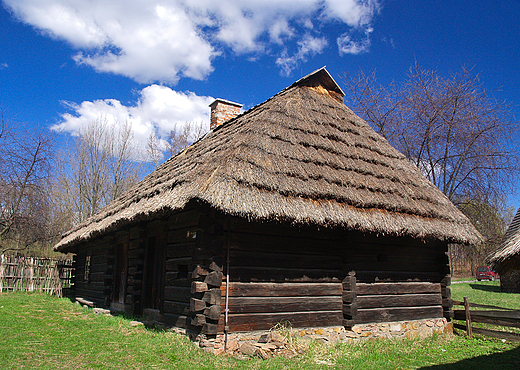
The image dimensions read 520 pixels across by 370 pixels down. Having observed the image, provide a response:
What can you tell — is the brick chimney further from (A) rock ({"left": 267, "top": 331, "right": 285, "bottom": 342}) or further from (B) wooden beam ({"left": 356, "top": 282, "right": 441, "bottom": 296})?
(A) rock ({"left": 267, "top": 331, "right": 285, "bottom": 342})

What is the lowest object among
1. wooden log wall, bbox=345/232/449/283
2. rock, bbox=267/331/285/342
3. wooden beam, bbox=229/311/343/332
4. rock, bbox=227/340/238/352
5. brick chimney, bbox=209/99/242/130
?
rock, bbox=227/340/238/352

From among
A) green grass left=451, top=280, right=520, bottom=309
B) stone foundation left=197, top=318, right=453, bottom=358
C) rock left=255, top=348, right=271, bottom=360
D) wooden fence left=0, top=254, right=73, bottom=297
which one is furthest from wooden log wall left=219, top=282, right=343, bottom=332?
wooden fence left=0, top=254, right=73, bottom=297

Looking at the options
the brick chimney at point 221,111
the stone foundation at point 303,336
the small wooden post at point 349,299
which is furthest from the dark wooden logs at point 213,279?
the brick chimney at point 221,111

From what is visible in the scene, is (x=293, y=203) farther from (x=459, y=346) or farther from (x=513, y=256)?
(x=459, y=346)

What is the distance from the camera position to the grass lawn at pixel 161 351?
5.07 meters

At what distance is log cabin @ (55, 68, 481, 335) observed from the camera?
19.7 ft

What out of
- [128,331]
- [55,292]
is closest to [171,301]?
[128,331]

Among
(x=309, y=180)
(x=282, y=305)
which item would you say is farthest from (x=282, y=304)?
(x=309, y=180)

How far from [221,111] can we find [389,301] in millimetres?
8317

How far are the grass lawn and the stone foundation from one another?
0.63ft

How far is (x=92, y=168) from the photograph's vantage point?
81.5 feet

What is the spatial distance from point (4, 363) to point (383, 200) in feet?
22.8

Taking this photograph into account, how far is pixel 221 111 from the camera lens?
12.8 m

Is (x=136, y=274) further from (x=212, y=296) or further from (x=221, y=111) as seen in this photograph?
(x=221, y=111)
